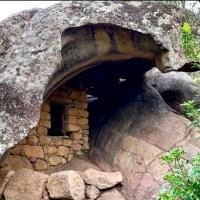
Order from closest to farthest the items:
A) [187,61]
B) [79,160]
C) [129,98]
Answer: [187,61], [79,160], [129,98]

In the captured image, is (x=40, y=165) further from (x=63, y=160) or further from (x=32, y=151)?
(x=63, y=160)

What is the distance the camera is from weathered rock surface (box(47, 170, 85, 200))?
13.4 ft

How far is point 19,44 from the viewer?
4035mm

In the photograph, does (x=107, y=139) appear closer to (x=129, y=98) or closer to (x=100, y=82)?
(x=129, y=98)

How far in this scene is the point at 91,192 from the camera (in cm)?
427

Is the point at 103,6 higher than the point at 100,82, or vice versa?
the point at 103,6

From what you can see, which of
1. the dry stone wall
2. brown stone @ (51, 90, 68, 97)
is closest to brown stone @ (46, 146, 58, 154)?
the dry stone wall

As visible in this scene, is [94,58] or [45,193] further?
[94,58]

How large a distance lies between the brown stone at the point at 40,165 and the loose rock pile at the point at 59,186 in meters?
0.72

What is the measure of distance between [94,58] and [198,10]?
2.57 metres

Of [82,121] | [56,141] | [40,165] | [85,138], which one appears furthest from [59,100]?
[40,165]

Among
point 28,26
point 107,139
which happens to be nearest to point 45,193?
point 107,139

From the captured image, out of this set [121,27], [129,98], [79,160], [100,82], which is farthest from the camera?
[100,82]

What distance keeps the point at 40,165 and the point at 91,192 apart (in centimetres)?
116
